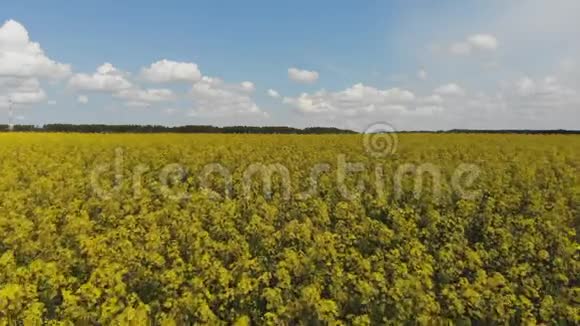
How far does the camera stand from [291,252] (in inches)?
313

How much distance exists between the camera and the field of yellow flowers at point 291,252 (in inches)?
275

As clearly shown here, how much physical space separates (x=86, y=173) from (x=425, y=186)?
428 inches

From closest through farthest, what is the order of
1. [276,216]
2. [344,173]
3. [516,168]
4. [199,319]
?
[199,319]
[276,216]
[344,173]
[516,168]

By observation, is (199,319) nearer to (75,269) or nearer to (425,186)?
(75,269)

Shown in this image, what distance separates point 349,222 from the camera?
10211mm

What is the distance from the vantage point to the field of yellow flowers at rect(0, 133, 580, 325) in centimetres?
697

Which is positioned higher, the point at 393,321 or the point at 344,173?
the point at 344,173

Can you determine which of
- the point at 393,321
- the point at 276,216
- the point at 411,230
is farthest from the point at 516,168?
Answer: the point at 393,321

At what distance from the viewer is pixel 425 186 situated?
13.9m

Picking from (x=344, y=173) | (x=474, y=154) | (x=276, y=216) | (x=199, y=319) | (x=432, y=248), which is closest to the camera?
(x=199, y=319)

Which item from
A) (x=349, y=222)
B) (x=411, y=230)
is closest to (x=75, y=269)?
(x=349, y=222)

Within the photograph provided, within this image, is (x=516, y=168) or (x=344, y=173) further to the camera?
(x=516, y=168)

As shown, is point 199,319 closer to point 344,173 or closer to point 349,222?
point 349,222

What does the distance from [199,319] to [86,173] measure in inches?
449
